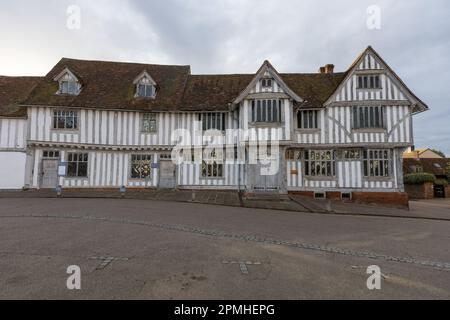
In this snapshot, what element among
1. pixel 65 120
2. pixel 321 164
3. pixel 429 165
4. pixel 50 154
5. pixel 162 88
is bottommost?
pixel 321 164

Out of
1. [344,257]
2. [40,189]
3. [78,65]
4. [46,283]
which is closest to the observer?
[46,283]

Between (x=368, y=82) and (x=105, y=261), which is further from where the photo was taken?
(x=368, y=82)

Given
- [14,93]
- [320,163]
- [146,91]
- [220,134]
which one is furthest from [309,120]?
[14,93]

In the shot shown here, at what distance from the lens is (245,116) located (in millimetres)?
14258

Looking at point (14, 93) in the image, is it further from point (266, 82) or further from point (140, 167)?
point (266, 82)

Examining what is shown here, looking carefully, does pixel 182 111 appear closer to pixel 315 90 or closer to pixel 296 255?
pixel 315 90

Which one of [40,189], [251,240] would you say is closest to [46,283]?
[251,240]

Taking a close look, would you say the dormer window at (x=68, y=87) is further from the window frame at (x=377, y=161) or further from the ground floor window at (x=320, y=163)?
the window frame at (x=377, y=161)

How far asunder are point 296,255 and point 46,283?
4261mm

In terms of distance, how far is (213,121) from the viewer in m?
16.1

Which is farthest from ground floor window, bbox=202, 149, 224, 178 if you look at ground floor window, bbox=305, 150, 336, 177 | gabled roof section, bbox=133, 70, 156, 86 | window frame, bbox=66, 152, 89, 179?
window frame, bbox=66, 152, 89, 179

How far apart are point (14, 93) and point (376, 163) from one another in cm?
2446

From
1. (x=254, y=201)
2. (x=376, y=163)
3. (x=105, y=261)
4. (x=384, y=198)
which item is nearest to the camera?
(x=105, y=261)

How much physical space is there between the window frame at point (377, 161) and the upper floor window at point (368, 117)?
1.51 metres
